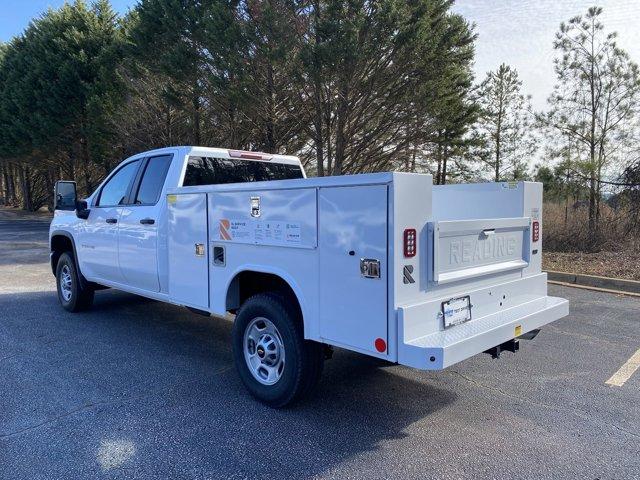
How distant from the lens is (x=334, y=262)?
3562 mm

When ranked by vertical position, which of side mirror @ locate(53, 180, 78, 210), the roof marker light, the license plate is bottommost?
the license plate

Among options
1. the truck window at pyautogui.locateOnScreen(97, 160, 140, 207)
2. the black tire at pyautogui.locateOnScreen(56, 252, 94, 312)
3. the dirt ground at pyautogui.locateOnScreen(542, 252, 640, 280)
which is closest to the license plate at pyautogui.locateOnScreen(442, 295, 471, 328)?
the truck window at pyautogui.locateOnScreen(97, 160, 140, 207)

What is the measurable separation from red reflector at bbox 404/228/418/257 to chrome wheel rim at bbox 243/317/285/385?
1308 mm

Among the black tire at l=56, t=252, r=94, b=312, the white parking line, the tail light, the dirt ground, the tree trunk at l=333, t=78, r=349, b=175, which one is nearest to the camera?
the tail light

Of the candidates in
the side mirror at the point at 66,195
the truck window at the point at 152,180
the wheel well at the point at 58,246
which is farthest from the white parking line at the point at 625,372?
the wheel well at the point at 58,246

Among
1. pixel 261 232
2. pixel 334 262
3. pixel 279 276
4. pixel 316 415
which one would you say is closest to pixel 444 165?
pixel 261 232

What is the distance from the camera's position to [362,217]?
3.35 metres

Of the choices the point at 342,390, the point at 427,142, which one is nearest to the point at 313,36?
the point at 427,142

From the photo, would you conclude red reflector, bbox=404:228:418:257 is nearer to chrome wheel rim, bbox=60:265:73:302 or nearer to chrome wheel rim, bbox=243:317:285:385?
chrome wheel rim, bbox=243:317:285:385

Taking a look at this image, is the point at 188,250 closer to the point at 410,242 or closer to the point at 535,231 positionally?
the point at 410,242

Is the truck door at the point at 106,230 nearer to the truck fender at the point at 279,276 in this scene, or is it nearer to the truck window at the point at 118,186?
the truck window at the point at 118,186

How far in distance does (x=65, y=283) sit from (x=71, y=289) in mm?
257

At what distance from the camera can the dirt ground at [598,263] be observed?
9.66 m

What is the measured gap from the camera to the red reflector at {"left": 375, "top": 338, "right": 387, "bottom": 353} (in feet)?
10.8
